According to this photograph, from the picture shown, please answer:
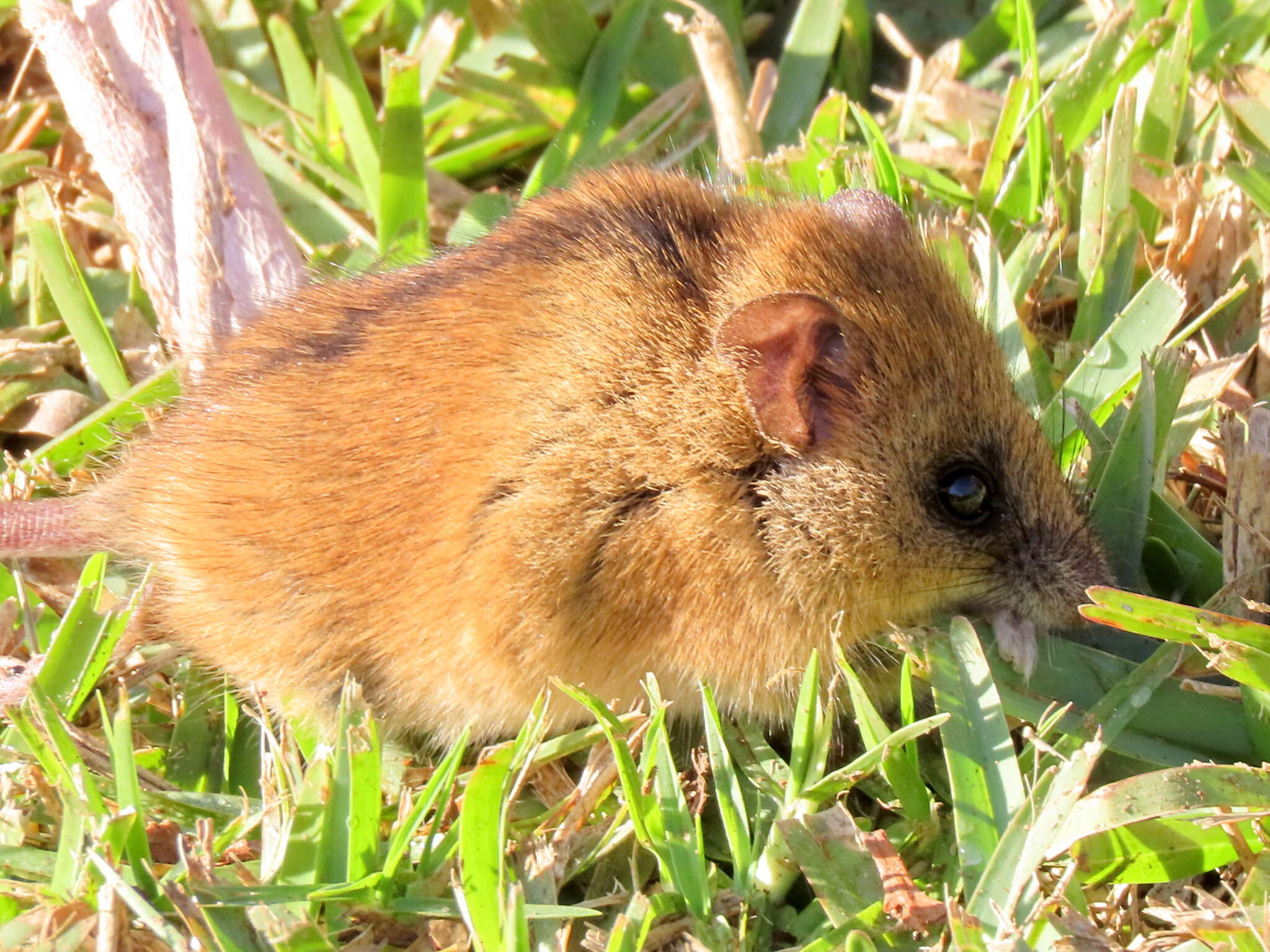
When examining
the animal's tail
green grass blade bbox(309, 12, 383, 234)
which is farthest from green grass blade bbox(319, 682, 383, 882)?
green grass blade bbox(309, 12, 383, 234)

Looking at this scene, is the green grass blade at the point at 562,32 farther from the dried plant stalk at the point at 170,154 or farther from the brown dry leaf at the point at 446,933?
the brown dry leaf at the point at 446,933

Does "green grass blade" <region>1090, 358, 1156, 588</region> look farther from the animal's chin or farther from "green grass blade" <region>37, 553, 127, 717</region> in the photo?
"green grass blade" <region>37, 553, 127, 717</region>

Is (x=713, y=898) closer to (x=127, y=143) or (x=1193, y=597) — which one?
(x=1193, y=597)

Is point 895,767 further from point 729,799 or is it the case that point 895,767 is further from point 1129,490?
point 1129,490

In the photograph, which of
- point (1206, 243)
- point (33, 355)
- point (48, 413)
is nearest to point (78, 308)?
point (33, 355)

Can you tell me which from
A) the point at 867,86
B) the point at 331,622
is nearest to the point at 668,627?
the point at 331,622
